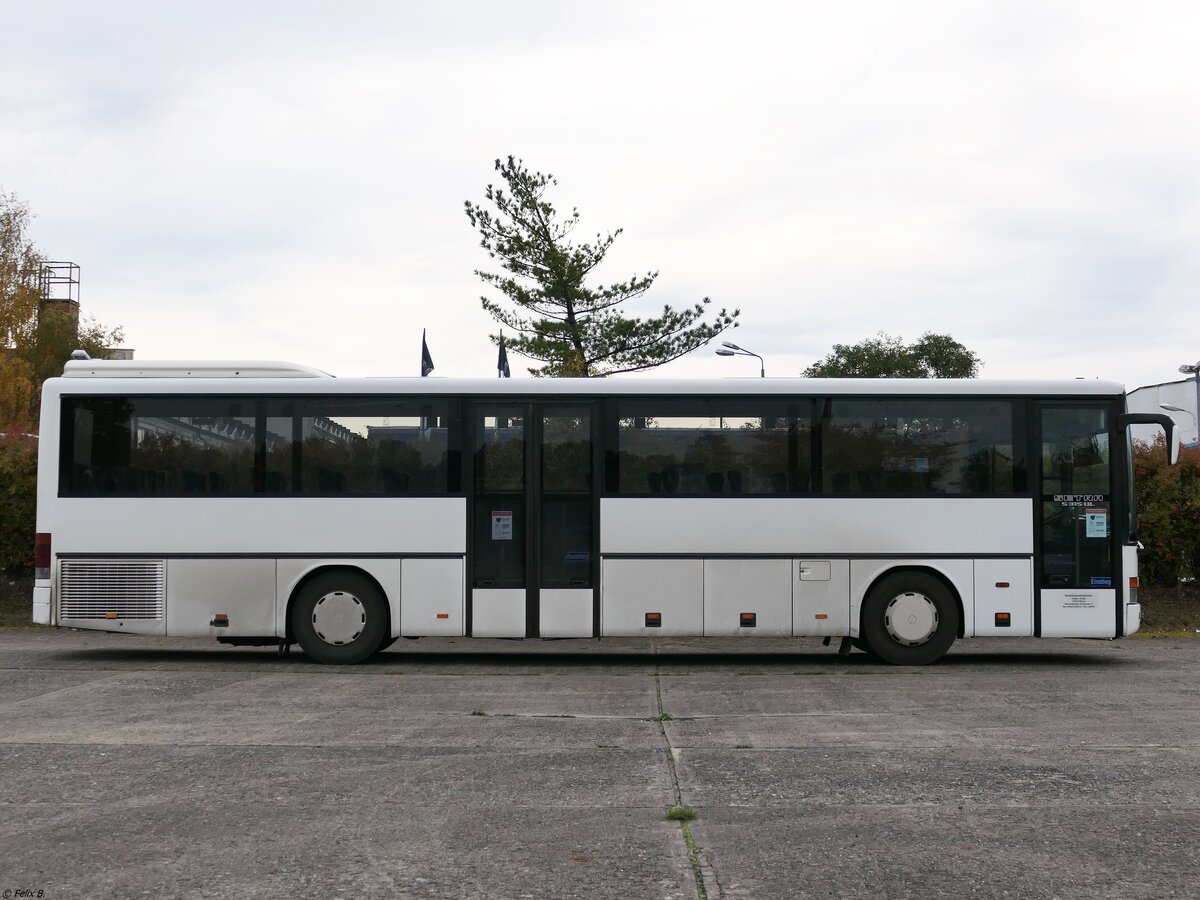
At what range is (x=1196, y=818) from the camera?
620cm

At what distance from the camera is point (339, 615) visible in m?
13.5

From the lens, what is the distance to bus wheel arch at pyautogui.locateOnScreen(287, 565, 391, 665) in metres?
13.5

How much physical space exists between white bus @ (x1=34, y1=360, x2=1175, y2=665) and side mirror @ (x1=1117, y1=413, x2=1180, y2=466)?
4 centimetres

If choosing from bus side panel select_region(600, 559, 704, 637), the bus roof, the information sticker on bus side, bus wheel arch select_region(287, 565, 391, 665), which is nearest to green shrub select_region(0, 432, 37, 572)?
the bus roof

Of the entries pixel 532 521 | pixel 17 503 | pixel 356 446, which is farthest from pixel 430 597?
pixel 17 503

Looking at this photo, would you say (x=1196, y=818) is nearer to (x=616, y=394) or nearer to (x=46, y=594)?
(x=616, y=394)

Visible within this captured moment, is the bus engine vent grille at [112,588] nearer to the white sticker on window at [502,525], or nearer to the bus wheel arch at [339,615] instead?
the bus wheel arch at [339,615]

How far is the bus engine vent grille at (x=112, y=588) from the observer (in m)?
13.5

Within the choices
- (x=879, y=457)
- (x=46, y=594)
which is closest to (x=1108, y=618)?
(x=879, y=457)

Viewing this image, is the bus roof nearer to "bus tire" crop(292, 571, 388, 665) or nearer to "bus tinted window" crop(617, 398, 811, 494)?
"bus tinted window" crop(617, 398, 811, 494)

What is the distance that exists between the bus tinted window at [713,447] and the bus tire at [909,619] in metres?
1.44

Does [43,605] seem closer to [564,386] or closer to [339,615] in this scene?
[339,615]

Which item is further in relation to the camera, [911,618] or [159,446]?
[159,446]

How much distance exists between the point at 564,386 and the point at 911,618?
4.55m
